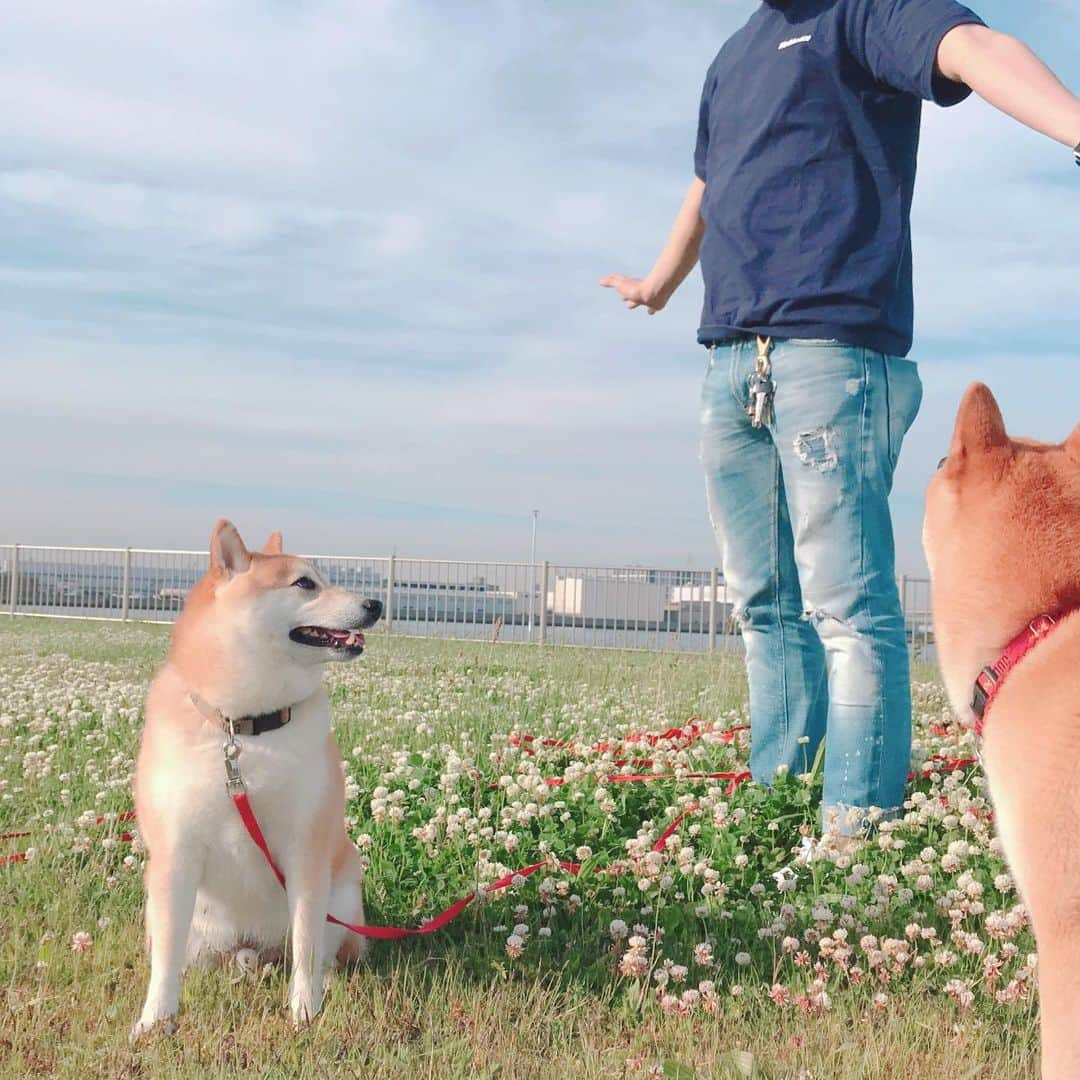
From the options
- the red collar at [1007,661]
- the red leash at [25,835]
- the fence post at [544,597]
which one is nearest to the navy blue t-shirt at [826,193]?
the red collar at [1007,661]

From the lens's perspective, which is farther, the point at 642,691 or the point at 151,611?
the point at 151,611

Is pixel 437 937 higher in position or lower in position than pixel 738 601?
lower

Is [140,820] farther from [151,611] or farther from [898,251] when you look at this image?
[151,611]

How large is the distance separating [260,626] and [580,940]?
150 cm

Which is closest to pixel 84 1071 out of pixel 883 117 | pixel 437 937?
pixel 437 937

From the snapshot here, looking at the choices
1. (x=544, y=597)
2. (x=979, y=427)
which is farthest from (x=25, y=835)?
(x=544, y=597)

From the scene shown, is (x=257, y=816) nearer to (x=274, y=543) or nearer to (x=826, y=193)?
(x=274, y=543)

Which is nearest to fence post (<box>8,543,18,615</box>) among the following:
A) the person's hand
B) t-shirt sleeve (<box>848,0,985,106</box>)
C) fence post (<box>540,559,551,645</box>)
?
fence post (<box>540,559,551,645</box>)

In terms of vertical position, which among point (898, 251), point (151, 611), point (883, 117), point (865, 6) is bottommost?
point (151, 611)

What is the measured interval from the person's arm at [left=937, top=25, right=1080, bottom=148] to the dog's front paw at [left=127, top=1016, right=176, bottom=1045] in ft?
11.4

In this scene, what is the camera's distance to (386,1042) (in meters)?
2.90

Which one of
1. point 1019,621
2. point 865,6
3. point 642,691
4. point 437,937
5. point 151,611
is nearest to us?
point 1019,621

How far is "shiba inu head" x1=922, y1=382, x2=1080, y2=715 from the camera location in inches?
101

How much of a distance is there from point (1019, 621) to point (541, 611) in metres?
26.1
